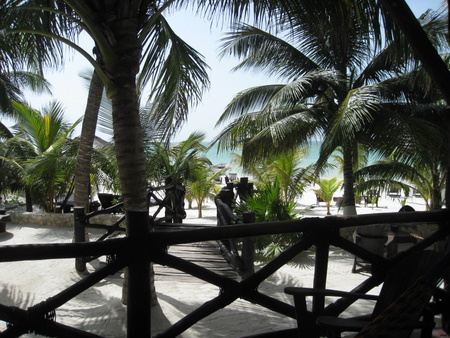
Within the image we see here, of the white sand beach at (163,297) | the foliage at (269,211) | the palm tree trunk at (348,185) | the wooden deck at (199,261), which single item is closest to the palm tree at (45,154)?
the white sand beach at (163,297)

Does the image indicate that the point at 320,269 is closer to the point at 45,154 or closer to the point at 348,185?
the point at 348,185

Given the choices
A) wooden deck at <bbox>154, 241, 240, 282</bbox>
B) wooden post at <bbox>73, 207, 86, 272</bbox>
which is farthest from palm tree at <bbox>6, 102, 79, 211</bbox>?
wooden deck at <bbox>154, 241, 240, 282</bbox>

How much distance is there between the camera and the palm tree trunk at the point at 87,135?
21.0 ft

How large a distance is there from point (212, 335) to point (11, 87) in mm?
19199

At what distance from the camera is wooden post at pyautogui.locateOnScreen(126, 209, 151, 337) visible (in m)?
1.98

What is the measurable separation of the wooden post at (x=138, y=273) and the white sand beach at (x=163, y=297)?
157 centimetres

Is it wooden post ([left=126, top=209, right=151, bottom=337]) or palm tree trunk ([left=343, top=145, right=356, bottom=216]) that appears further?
palm tree trunk ([left=343, top=145, right=356, bottom=216])

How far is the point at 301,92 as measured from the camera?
976 cm

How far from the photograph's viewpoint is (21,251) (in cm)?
175

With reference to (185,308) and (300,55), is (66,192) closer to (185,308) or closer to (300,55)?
(300,55)

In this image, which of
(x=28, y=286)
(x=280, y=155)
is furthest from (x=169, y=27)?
(x=280, y=155)

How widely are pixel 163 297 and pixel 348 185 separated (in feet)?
20.4

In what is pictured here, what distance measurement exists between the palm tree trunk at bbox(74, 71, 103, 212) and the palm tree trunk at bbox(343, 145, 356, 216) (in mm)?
5633

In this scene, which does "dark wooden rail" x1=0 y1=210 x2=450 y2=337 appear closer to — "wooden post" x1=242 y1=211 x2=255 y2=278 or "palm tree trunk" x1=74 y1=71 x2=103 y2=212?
"wooden post" x1=242 y1=211 x2=255 y2=278
